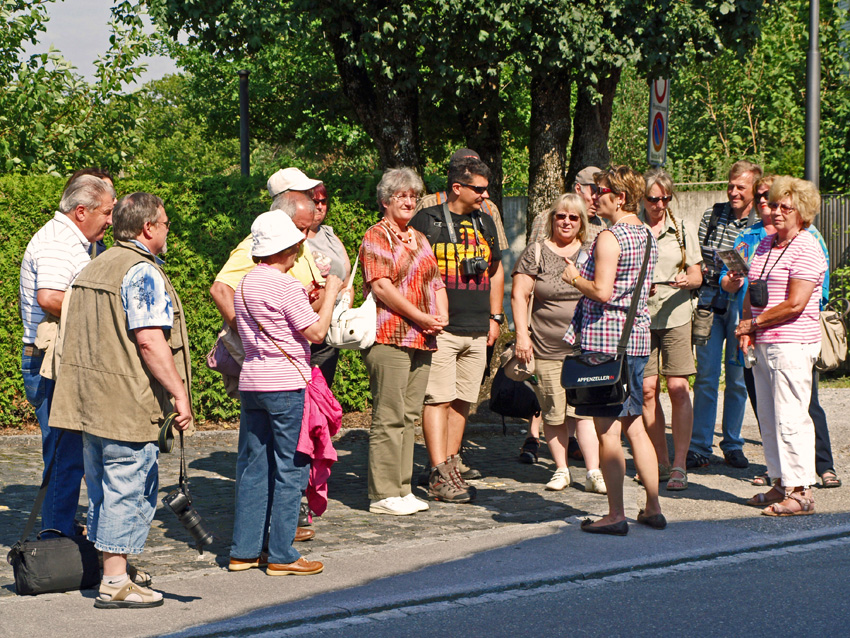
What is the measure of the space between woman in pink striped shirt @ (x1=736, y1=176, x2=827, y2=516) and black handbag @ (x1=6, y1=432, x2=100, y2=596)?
397 cm

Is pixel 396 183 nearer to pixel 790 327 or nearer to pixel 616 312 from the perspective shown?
pixel 616 312

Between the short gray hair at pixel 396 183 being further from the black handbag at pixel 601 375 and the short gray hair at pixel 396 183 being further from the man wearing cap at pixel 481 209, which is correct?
the black handbag at pixel 601 375

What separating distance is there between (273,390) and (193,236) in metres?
4.70

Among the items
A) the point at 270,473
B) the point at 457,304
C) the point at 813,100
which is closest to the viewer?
the point at 270,473

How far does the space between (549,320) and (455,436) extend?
3.32ft

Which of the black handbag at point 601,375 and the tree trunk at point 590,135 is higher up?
the tree trunk at point 590,135

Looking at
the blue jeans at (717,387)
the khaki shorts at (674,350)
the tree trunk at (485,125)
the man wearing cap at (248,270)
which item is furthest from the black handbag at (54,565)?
the tree trunk at (485,125)

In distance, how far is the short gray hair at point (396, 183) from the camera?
6.61 meters

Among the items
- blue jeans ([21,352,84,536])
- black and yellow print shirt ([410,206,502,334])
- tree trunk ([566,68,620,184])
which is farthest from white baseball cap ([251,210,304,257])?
tree trunk ([566,68,620,184])

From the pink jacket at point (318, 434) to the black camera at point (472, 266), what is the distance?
1.43 metres

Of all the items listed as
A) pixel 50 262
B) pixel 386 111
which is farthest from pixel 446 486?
pixel 386 111

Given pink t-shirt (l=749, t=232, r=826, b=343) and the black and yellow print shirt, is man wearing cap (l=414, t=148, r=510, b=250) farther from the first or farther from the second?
pink t-shirt (l=749, t=232, r=826, b=343)

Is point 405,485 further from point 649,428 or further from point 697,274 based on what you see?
point 697,274

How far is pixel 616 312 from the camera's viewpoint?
5930 mm
